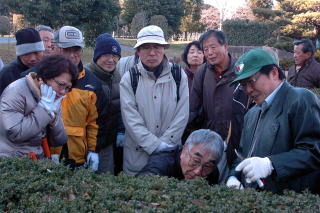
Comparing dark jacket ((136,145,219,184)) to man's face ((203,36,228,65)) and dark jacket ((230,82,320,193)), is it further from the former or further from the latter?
man's face ((203,36,228,65))

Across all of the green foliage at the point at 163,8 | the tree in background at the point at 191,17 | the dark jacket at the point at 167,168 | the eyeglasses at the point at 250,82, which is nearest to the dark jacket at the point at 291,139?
the eyeglasses at the point at 250,82

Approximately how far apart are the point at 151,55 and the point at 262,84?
1589 millimetres

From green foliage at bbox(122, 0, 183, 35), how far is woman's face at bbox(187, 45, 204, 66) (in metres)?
28.5

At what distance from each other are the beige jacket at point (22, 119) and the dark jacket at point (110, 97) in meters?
1.12

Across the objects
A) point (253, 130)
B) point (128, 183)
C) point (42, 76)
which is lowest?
point (128, 183)

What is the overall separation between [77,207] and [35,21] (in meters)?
22.1

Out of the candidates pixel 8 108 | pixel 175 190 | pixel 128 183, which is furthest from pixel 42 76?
pixel 175 190

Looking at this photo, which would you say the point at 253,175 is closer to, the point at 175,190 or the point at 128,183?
the point at 175,190

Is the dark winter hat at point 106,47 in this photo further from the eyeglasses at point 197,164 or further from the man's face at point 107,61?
the eyeglasses at point 197,164

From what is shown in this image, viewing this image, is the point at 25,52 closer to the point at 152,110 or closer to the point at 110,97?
the point at 110,97

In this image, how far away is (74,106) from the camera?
3834 millimetres

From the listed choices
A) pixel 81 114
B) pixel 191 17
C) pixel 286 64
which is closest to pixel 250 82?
pixel 81 114

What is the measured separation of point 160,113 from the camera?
12.9ft

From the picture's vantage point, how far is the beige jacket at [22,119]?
2.97 meters
